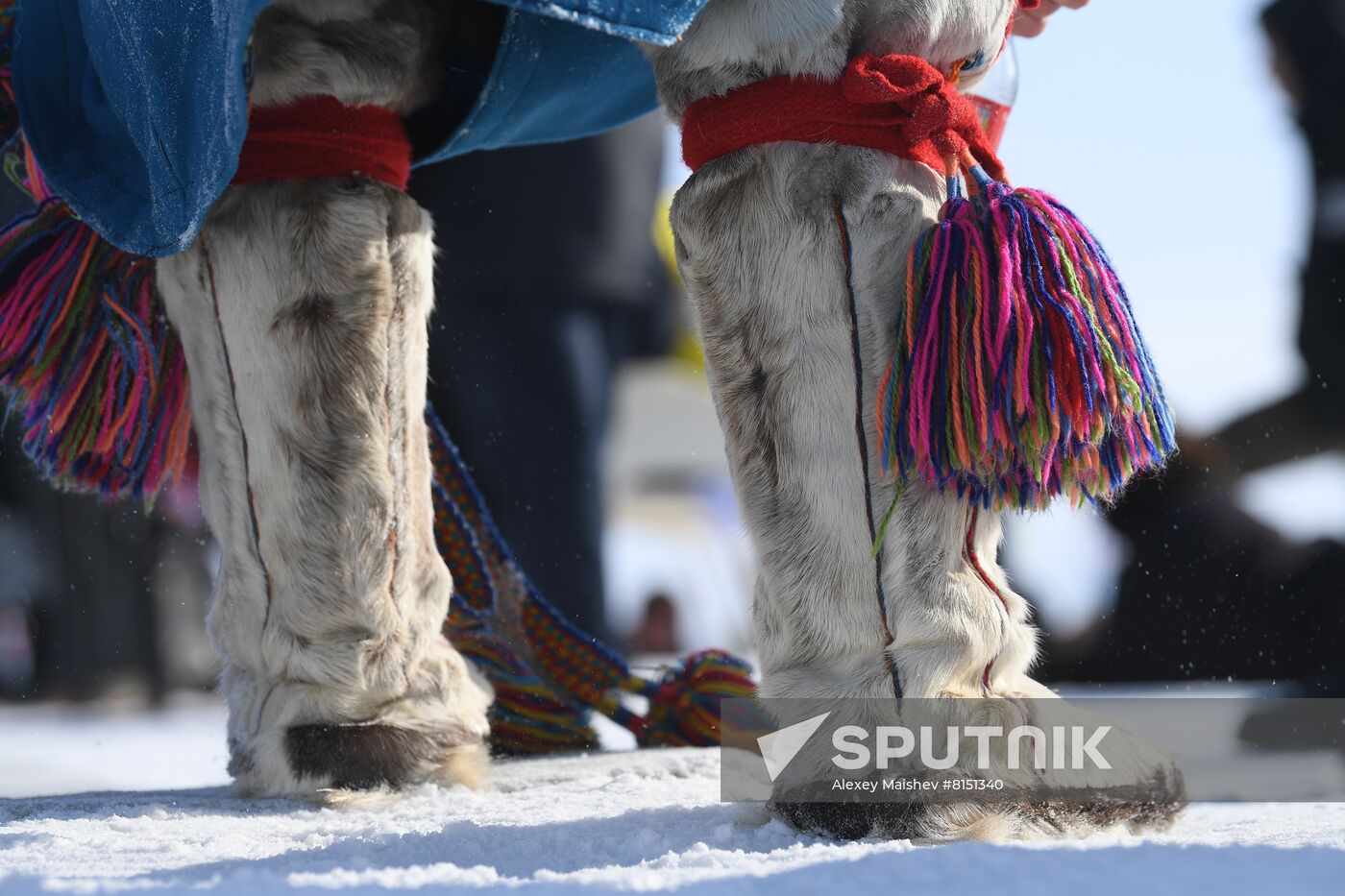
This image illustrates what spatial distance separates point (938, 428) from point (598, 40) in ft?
1.63

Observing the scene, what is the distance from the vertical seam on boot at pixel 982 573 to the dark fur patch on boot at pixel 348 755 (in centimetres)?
47

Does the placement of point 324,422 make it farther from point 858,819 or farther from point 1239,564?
point 1239,564

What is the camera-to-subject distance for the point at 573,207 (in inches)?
64.3

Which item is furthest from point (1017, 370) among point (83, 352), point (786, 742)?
point (83, 352)

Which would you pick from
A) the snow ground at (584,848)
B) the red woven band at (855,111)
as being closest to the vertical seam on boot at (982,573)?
the snow ground at (584,848)

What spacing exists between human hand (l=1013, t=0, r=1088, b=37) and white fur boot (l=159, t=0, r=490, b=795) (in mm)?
469

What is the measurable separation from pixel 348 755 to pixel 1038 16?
79 cm

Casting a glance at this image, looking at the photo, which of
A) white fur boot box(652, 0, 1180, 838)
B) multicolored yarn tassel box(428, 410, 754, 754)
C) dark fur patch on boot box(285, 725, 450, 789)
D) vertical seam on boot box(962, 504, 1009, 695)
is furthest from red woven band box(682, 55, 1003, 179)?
multicolored yarn tassel box(428, 410, 754, 754)

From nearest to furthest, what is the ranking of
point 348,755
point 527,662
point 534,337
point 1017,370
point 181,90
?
point 1017,370 → point 181,90 → point 348,755 → point 527,662 → point 534,337

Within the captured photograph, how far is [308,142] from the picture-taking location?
1005 millimetres

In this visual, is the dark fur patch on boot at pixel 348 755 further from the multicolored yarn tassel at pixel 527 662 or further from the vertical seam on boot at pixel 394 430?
the multicolored yarn tassel at pixel 527 662

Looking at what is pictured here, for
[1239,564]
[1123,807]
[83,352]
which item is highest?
[83,352]

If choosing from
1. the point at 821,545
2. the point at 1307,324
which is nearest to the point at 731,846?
the point at 821,545

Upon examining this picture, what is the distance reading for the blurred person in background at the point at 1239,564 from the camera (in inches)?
63.9
